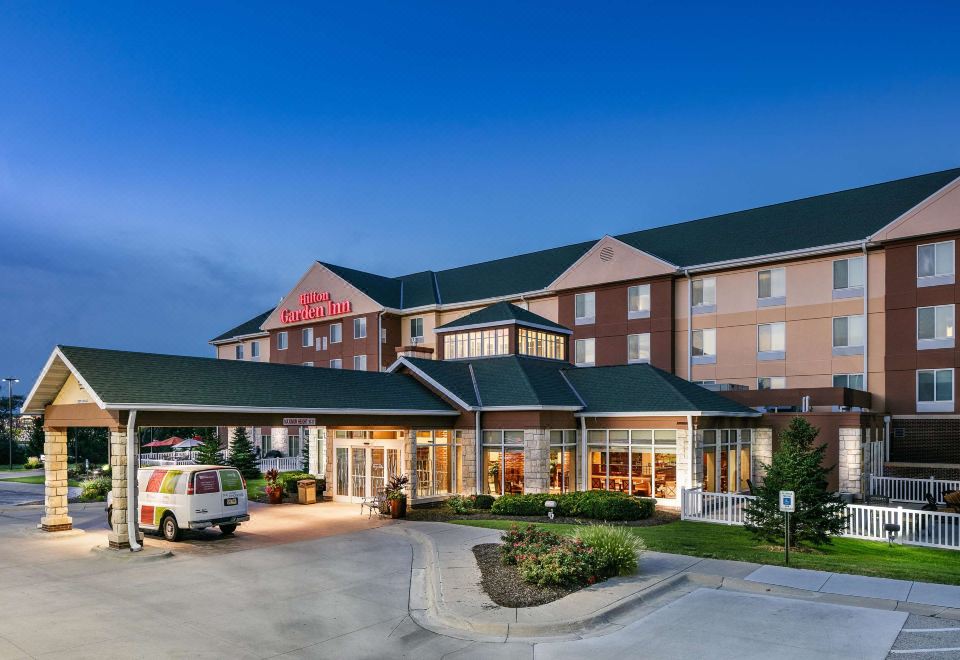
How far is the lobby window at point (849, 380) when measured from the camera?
34.7 metres

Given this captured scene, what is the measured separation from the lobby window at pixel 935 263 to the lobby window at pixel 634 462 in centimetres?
1665

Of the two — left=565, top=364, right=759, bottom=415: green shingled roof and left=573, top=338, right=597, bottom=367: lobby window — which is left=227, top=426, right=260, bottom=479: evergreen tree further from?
left=565, top=364, right=759, bottom=415: green shingled roof

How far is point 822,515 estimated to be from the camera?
59.0ft

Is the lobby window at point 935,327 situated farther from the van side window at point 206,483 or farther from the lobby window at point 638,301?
the van side window at point 206,483

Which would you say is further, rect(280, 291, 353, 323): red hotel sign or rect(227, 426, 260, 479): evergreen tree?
rect(280, 291, 353, 323): red hotel sign

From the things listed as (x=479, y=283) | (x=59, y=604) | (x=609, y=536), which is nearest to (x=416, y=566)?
(x=609, y=536)

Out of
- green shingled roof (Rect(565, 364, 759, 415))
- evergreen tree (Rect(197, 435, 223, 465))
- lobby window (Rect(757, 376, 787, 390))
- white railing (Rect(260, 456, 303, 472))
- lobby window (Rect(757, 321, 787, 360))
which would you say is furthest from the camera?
white railing (Rect(260, 456, 303, 472))

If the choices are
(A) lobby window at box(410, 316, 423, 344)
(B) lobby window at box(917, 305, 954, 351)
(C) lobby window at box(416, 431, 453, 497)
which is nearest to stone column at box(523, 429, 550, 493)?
(C) lobby window at box(416, 431, 453, 497)

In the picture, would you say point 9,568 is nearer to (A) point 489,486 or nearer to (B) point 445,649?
(B) point 445,649

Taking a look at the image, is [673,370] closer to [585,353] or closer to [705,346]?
[705,346]

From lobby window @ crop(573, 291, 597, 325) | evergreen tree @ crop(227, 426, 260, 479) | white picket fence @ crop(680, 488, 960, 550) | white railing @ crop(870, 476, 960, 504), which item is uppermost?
lobby window @ crop(573, 291, 597, 325)

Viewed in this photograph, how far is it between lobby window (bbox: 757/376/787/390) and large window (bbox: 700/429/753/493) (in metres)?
8.00

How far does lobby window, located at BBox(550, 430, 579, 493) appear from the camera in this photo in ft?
91.4

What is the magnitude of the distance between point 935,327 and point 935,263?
3070mm
